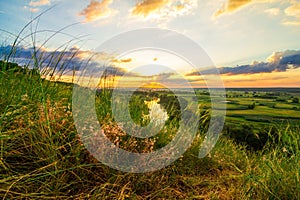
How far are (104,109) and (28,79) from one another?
3.23 feet

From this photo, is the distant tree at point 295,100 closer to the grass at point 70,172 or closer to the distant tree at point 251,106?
the distant tree at point 251,106

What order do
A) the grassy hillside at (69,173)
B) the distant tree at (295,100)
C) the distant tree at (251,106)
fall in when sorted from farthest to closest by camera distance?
the distant tree at (251,106) → the distant tree at (295,100) → the grassy hillside at (69,173)

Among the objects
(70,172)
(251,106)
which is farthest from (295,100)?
(70,172)

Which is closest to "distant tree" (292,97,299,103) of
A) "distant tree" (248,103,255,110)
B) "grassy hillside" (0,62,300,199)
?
"distant tree" (248,103,255,110)

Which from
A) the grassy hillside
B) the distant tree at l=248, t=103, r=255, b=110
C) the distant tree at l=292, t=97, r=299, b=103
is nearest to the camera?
the grassy hillside

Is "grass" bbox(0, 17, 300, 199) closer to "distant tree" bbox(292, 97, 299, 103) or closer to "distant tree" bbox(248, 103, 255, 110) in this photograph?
"distant tree" bbox(248, 103, 255, 110)

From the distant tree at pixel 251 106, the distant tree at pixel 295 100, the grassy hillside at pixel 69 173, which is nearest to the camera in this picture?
the grassy hillside at pixel 69 173

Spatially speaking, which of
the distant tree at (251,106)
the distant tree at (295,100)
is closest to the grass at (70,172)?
the distant tree at (251,106)

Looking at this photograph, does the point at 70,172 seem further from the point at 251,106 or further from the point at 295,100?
the point at 295,100

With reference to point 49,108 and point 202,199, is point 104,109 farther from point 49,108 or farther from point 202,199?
point 202,199

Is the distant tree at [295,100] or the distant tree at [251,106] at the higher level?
the distant tree at [295,100]

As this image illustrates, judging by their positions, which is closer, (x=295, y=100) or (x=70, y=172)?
(x=70, y=172)

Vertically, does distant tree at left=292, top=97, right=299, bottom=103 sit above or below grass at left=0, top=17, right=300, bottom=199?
above

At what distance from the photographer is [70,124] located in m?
2.80
